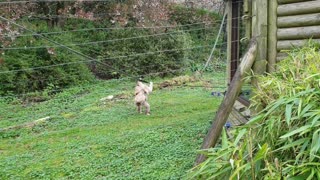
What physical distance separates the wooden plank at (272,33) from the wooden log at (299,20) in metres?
0.04

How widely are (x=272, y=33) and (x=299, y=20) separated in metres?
0.20

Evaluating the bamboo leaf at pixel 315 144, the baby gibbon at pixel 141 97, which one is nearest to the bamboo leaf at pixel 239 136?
the bamboo leaf at pixel 315 144

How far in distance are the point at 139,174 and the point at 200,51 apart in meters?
6.95

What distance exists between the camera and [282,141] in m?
1.16

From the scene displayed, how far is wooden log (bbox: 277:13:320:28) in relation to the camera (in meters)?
2.25

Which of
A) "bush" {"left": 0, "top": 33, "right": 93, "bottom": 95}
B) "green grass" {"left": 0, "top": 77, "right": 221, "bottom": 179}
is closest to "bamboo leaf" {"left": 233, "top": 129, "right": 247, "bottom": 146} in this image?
"green grass" {"left": 0, "top": 77, "right": 221, "bottom": 179}

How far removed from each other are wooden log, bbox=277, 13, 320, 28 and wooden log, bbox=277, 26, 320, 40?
28mm

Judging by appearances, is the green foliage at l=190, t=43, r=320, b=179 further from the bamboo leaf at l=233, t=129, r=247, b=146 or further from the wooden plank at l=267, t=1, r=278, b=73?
the wooden plank at l=267, t=1, r=278, b=73

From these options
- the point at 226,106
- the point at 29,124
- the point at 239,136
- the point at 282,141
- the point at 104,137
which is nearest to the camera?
the point at 282,141

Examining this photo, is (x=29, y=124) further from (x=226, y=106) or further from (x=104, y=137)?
(x=226, y=106)

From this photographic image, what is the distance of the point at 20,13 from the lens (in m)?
7.36

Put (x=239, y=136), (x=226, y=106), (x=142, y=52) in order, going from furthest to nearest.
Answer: (x=142, y=52)
(x=226, y=106)
(x=239, y=136)

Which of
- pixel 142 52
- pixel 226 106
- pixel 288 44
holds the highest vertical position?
pixel 288 44

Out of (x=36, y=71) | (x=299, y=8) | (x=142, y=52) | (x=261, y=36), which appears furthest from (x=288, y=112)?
(x=142, y=52)
